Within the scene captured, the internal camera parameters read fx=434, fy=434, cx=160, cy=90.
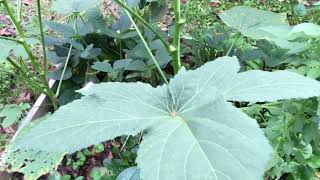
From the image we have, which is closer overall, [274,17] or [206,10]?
[274,17]

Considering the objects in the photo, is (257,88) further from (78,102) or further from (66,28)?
(66,28)

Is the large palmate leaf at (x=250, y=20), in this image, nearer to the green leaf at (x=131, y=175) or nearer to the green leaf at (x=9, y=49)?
the green leaf at (x=131, y=175)

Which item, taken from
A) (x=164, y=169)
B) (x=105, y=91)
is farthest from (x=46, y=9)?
(x=164, y=169)

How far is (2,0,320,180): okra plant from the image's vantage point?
759 millimetres

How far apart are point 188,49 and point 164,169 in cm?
173

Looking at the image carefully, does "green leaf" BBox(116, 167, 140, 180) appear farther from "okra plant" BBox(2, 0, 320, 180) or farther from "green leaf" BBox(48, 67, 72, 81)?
"green leaf" BBox(48, 67, 72, 81)

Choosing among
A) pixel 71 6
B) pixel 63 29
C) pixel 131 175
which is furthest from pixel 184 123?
pixel 63 29

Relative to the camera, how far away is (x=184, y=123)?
2.91 ft

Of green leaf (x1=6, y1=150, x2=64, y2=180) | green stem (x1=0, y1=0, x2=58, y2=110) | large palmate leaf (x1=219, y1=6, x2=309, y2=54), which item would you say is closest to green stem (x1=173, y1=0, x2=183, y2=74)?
large palmate leaf (x1=219, y1=6, x2=309, y2=54)

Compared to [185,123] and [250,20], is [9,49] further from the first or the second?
[185,123]

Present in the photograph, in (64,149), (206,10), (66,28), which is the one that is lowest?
(206,10)

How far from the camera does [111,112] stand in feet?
3.02

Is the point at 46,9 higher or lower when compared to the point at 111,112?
lower

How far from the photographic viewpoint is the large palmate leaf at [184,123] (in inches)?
29.9
